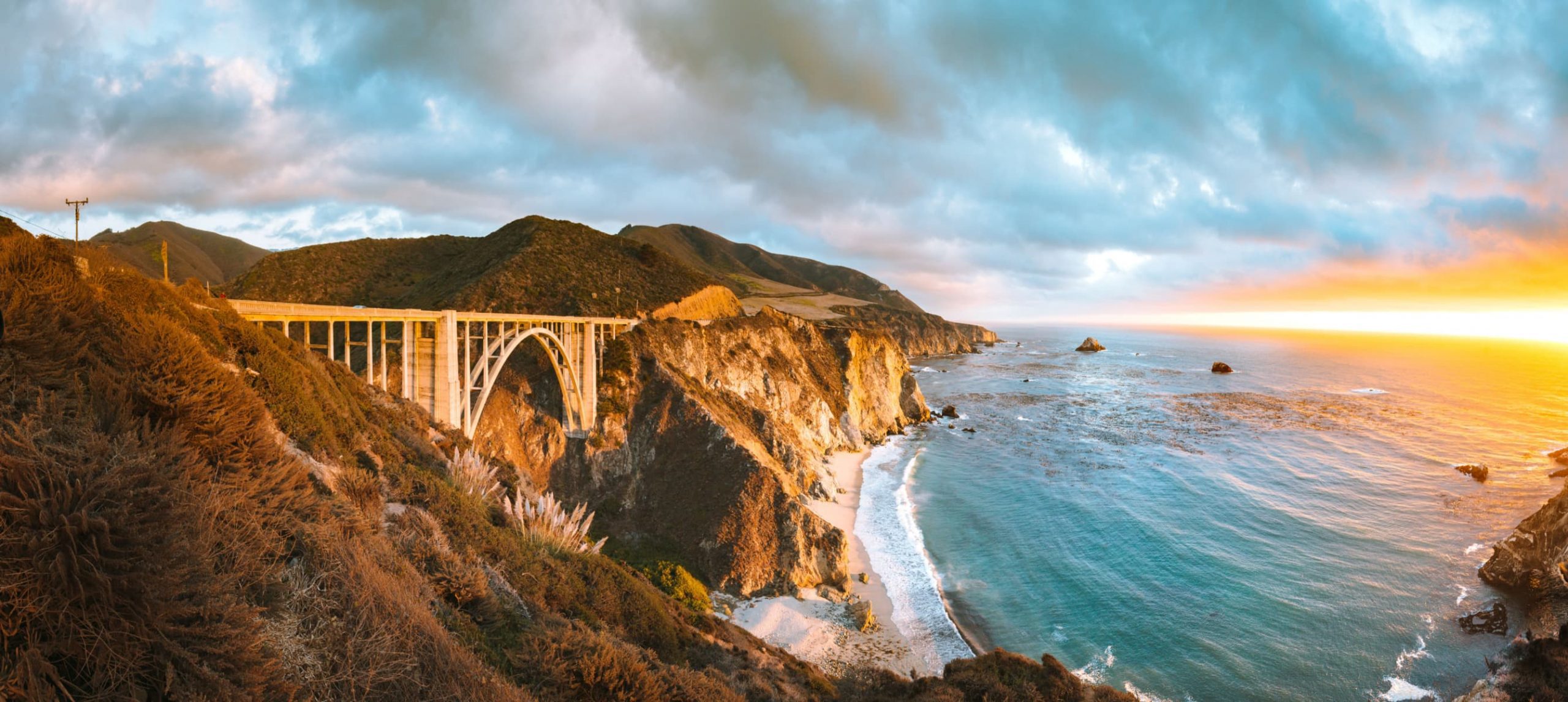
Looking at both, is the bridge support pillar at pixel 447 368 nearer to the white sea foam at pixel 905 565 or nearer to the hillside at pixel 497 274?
the white sea foam at pixel 905 565

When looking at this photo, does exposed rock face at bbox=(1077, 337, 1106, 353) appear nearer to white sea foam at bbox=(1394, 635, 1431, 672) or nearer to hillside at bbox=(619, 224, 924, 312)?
hillside at bbox=(619, 224, 924, 312)

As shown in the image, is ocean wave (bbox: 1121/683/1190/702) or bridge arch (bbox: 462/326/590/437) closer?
ocean wave (bbox: 1121/683/1190/702)

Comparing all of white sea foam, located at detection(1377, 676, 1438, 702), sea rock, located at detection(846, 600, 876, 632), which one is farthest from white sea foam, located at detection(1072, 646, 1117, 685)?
white sea foam, located at detection(1377, 676, 1438, 702)

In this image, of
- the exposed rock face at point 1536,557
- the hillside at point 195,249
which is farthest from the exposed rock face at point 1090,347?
the hillside at point 195,249

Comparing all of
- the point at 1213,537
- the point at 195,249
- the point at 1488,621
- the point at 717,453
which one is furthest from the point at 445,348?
the point at 195,249

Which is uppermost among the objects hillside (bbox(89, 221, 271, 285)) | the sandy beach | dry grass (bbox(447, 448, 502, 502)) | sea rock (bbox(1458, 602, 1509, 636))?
hillside (bbox(89, 221, 271, 285))
